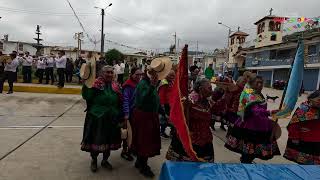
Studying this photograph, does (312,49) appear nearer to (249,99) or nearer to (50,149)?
(249,99)

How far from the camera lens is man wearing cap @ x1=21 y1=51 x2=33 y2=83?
1697 centimetres

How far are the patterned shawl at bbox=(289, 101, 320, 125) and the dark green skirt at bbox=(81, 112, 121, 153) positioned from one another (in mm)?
2602

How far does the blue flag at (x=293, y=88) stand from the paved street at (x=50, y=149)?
1874mm

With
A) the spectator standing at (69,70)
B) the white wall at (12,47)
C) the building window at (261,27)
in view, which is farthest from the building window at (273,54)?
the white wall at (12,47)

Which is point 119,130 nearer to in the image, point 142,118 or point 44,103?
point 142,118

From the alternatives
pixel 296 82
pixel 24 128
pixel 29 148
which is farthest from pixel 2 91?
pixel 296 82

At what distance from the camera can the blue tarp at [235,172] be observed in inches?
114

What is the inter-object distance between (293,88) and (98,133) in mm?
2815

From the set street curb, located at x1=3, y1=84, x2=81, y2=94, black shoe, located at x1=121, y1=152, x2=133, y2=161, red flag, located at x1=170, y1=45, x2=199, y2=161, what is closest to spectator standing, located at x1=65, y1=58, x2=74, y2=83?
street curb, located at x1=3, y1=84, x2=81, y2=94

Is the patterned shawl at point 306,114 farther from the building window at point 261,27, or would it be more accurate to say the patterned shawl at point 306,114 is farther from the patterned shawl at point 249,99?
the building window at point 261,27

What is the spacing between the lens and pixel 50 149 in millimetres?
6402

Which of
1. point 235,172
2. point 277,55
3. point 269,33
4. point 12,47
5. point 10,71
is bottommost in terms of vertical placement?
point 235,172

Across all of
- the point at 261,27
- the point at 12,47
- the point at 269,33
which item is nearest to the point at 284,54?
the point at 269,33

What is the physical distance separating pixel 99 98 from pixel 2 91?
11.2 meters
